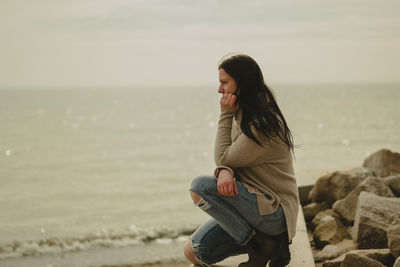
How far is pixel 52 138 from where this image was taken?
3919 cm

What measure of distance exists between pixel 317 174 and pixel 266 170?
4.09m

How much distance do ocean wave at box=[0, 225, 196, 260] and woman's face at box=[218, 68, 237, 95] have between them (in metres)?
5.80

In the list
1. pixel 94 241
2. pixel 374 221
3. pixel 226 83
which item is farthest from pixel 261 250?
pixel 94 241

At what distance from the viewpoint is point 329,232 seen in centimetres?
454

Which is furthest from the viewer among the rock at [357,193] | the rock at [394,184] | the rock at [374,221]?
the rock at [394,184]

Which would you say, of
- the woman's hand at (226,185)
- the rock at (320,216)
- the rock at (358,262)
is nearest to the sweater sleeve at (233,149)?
the woman's hand at (226,185)

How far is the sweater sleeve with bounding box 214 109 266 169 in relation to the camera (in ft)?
9.35

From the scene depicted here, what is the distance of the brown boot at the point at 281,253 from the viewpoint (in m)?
3.00

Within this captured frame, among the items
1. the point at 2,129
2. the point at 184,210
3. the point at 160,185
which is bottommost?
the point at 2,129

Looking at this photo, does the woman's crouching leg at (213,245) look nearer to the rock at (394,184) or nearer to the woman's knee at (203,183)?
the woman's knee at (203,183)

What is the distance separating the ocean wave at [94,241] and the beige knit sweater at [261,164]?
18.4 feet

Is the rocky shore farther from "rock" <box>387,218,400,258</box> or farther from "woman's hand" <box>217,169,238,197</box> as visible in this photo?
"woman's hand" <box>217,169,238,197</box>

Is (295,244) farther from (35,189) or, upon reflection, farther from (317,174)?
(35,189)

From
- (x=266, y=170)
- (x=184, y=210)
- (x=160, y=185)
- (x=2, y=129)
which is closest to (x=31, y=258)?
(x=184, y=210)
